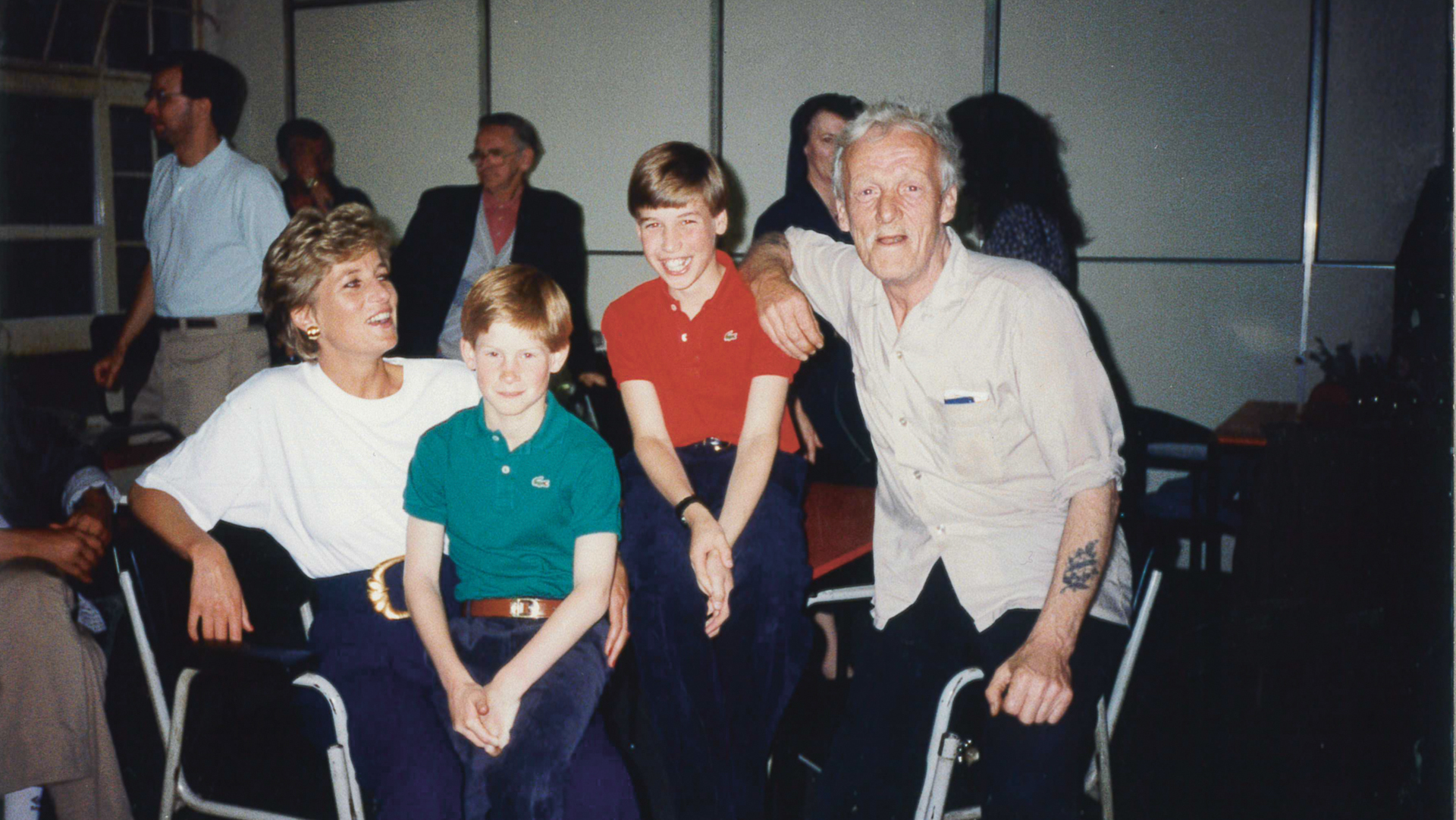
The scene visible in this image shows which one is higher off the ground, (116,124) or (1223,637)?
(116,124)

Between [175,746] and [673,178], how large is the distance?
1342 millimetres

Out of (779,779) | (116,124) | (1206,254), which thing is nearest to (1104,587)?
(779,779)

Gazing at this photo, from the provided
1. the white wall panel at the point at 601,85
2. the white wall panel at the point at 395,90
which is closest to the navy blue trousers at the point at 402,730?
the white wall panel at the point at 601,85

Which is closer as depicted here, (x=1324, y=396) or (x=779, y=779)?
(x=779, y=779)

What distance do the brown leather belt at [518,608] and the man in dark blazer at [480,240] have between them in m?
2.36

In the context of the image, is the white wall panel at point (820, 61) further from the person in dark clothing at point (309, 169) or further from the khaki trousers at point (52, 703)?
the khaki trousers at point (52, 703)

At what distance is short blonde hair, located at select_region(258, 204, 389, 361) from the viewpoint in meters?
1.88

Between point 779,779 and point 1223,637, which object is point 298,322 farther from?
point 1223,637

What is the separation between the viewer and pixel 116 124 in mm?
6109

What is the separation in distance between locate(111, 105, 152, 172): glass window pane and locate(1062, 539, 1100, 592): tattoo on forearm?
20.3ft

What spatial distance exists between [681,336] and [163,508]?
3.22ft

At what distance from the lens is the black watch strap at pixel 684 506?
1923 millimetres

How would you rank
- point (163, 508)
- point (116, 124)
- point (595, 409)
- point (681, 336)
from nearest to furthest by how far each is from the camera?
point (163, 508) → point (681, 336) → point (595, 409) → point (116, 124)

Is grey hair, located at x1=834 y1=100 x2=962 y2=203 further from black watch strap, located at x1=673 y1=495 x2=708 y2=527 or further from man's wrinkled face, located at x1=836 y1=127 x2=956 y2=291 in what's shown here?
black watch strap, located at x1=673 y1=495 x2=708 y2=527
